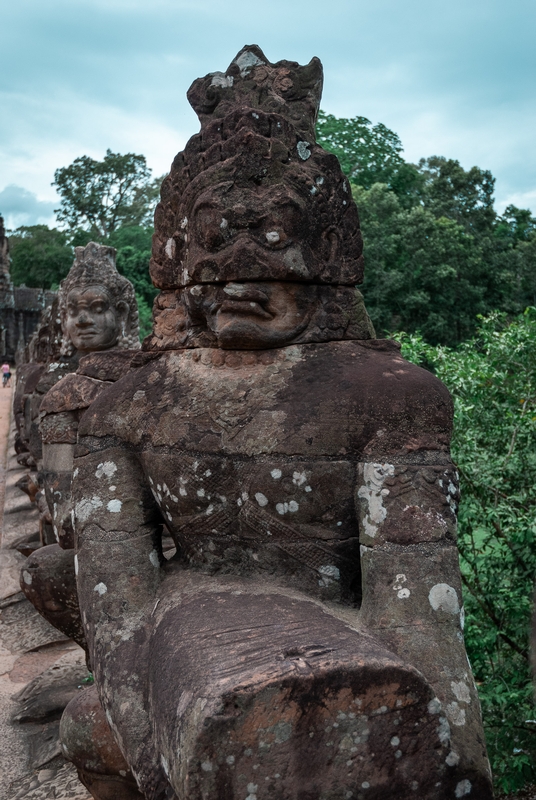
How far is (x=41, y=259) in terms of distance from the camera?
144 ft

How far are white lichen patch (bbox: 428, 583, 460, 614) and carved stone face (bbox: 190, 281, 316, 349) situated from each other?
1.02 metres

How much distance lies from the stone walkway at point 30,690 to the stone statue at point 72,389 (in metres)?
0.74

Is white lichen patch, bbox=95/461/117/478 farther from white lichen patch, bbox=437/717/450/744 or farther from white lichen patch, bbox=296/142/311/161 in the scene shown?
white lichen patch, bbox=437/717/450/744

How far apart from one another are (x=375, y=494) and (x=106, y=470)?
3.42ft

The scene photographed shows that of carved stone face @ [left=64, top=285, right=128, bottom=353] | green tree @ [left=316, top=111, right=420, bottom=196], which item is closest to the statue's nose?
carved stone face @ [left=64, top=285, right=128, bottom=353]

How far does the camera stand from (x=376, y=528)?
101 inches

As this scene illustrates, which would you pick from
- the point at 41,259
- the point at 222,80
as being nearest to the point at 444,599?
the point at 222,80

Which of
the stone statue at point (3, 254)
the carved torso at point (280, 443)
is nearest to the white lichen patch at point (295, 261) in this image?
the carved torso at point (280, 443)

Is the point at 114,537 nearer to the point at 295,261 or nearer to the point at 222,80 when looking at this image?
the point at 295,261

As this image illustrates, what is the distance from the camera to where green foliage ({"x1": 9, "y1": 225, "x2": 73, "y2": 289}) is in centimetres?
4207

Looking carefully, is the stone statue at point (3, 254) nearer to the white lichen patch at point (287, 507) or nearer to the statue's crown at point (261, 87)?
the statue's crown at point (261, 87)

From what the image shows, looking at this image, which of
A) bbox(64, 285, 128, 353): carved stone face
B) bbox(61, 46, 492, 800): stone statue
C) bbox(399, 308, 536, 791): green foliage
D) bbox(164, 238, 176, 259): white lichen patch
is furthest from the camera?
bbox(64, 285, 128, 353): carved stone face

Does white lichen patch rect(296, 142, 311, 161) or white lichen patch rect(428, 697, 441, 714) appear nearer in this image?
white lichen patch rect(428, 697, 441, 714)

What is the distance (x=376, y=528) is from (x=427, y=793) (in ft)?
2.50
